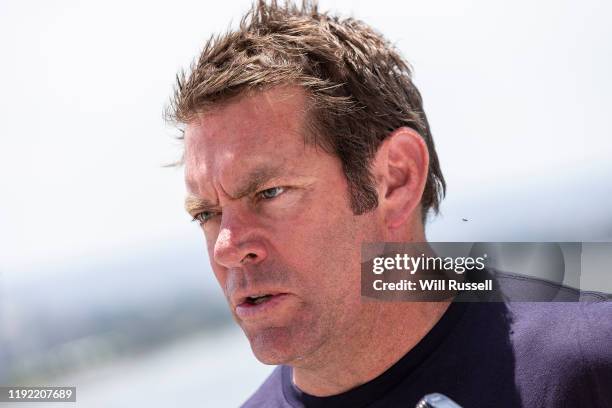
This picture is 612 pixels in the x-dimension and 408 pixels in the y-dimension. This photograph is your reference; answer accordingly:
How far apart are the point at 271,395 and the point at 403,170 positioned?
21.4 inches

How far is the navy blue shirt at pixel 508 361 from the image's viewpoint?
119cm

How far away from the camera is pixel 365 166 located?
1.39 m

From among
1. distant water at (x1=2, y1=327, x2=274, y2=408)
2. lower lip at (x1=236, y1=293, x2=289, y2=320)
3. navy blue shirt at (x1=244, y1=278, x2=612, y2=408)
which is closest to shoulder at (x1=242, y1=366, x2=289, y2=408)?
navy blue shirt at (x1=244, y1=278, x2=612, y2=408)

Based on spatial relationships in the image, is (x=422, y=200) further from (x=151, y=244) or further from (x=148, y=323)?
(x=148, y=323)

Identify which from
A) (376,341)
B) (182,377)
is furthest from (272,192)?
(182,377)

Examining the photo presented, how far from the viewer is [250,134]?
1.33 meters

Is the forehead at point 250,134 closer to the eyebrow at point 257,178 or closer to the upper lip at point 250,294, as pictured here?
the eyebrow at point 257,178

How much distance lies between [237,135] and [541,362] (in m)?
0.63

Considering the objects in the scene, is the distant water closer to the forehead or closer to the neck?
the neck

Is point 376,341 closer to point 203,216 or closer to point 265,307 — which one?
point 265,307

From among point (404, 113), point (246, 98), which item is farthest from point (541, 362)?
point (246, 98)

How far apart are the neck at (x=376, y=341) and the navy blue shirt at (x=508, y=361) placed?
17 millimetres

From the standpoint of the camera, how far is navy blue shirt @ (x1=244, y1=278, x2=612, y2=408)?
119 cm

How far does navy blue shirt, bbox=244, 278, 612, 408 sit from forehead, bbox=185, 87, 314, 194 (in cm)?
42
